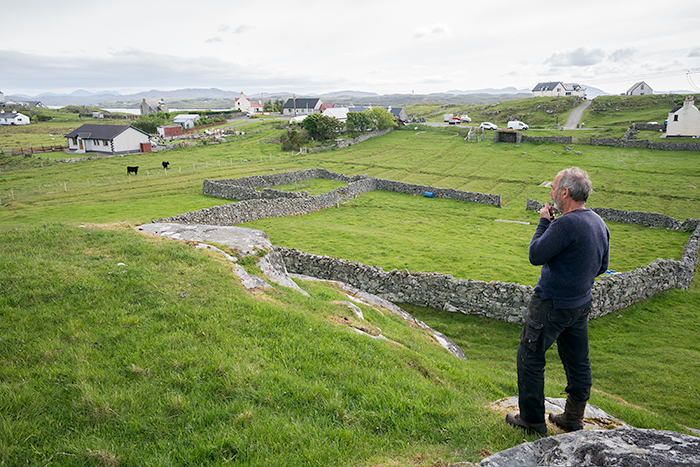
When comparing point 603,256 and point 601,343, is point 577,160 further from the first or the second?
point 603,256

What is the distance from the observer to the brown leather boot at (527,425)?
5.49m

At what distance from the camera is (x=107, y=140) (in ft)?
196

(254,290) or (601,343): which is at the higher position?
(254,290)

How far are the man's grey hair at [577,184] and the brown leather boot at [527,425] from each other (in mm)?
3306

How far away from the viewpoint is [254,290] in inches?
410

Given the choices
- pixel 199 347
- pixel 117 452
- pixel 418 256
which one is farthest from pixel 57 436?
pixel 418 256

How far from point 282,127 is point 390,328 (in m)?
85.0

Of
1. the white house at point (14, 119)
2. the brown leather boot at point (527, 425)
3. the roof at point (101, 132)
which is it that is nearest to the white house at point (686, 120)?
the brown leather boot at point (527, 425)

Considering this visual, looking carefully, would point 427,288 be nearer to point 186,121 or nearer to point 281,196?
point 281,196

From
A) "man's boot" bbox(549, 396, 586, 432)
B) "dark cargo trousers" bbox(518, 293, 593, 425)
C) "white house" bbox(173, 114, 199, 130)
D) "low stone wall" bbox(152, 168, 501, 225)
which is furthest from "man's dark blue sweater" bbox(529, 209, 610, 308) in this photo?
"white house" bbox(173, 114, 199, 130)

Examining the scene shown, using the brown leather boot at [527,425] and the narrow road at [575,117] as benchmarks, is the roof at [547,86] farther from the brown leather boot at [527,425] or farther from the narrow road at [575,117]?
the brown leather boot at [527,425]

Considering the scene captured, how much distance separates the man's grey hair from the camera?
17.6 feet

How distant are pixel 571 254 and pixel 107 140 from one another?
69.8m

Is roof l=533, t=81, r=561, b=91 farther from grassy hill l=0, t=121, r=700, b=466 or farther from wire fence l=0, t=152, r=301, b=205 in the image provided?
grassy hill l=0, t=121, r=700, b=466
